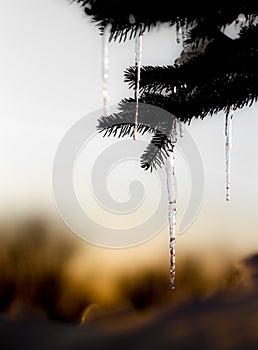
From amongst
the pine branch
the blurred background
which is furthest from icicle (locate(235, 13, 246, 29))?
the blurred background

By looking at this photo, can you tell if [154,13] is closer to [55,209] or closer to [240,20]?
[240,20]

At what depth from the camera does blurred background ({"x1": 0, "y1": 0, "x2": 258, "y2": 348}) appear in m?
1.50

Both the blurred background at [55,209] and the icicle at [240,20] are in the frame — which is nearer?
the icicle at [240,20]

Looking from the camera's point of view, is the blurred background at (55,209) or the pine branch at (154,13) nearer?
the pine branch at (154,13)

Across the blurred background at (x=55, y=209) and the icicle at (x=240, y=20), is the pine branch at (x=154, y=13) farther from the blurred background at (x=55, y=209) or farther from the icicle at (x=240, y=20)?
the blurred background at (x=55, y=209)

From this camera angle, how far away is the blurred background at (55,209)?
1.50 m

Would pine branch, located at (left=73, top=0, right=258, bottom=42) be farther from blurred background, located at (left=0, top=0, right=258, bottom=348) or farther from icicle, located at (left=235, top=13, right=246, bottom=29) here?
blurred background, located at (left=0, top=0, right=258, bottom=348)

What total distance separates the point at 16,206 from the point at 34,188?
0.25 feet

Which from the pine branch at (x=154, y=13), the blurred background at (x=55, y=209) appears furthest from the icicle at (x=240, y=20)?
the blurred background at (x=55, y=209)

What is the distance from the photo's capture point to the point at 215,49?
0.46 m

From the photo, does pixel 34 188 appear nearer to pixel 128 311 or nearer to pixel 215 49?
pixel 128 311

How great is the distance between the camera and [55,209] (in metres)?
1.51

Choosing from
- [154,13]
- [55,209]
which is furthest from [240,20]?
[55,209]

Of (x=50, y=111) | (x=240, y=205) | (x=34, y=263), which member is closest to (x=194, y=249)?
(x=240, y=205)
